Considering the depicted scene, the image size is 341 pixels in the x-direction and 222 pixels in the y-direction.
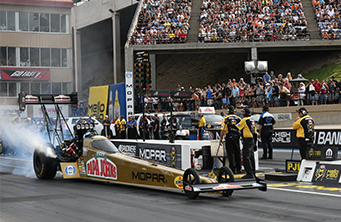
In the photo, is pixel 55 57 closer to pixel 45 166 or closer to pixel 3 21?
pixel 3 21

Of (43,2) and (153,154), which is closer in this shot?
(153,154)

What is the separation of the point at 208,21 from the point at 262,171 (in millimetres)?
26167

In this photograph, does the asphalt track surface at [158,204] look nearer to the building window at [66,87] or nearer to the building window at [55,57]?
the building window at [66,87]

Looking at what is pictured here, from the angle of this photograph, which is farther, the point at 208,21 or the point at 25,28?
the point at 25,28

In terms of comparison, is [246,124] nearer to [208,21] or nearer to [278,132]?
[278,132]

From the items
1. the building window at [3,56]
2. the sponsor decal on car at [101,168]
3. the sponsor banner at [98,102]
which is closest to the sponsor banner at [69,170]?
the sponsor decal on car at [101,168]

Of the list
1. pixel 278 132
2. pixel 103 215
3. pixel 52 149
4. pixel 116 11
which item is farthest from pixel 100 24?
pixel 103 215

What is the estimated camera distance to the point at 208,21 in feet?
127

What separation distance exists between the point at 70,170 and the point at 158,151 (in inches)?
122

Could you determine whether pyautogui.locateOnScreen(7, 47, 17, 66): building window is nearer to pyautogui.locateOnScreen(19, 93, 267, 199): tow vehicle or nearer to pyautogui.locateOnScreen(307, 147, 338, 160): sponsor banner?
pyautogui.locateOnScreen(19, 93, 267, 199): tow vehicle

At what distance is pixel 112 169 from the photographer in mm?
10953

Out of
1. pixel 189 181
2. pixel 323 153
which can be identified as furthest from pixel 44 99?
pixel 323 153

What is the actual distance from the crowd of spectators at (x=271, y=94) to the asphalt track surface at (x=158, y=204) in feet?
53.9

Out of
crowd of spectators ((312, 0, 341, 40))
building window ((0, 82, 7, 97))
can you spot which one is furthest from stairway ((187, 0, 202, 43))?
building window ((0, 82, 7, 97))
